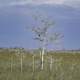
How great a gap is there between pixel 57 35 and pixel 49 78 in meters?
15.5

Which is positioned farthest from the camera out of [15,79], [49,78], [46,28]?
[46,28]

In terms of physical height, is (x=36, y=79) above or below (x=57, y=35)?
below

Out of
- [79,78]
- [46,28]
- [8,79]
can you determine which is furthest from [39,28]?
[8,79]

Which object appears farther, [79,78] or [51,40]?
[51,40]

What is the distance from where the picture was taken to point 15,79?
19.8 metres

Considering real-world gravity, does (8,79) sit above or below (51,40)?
below

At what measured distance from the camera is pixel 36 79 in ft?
67.1

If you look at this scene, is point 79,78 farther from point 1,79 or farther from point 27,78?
point 1,79

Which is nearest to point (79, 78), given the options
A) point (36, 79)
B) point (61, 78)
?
point (61, 78)

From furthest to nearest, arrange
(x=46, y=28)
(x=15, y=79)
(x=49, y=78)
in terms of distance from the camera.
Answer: (x=46, y=28)
(x=49, y=78)
(x=15, y=79)

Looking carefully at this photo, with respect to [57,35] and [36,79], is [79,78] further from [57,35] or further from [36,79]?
[57,35]

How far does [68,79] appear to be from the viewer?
20812mm

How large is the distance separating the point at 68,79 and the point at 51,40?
15259 millimetres

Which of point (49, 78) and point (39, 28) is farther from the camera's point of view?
point (39, 28)
